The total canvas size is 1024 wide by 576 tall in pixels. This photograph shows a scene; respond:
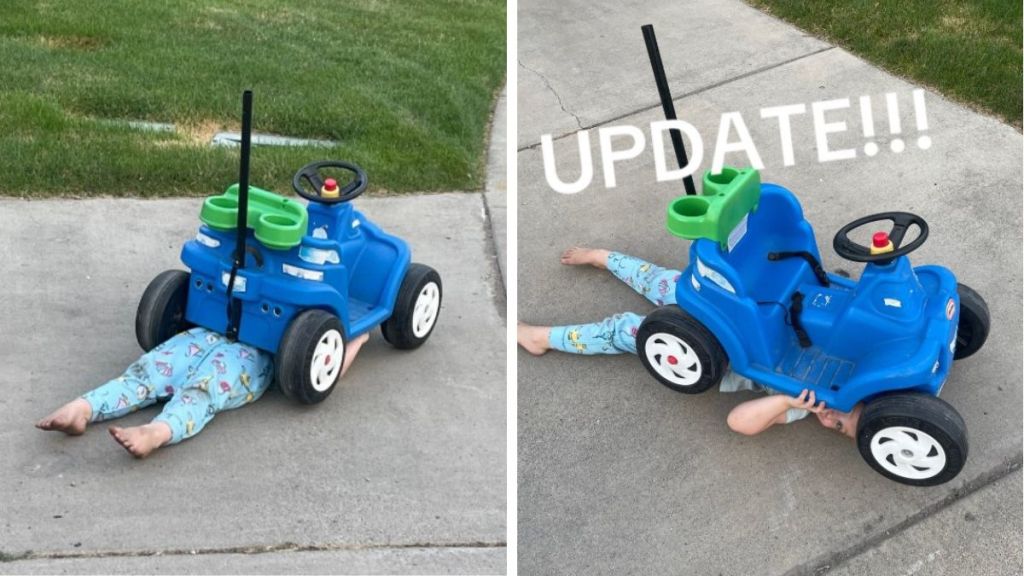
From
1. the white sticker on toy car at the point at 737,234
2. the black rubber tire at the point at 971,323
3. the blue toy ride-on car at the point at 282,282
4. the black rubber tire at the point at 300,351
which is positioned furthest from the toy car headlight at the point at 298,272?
the black rubber tire at the point at 971,323

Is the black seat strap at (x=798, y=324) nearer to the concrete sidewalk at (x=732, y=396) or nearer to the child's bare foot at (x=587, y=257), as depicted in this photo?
the concrete sidewalk at (x=732, y=396)

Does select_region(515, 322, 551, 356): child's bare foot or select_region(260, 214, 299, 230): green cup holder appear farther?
select_region(515, 322, 551, 356): child's bare foot

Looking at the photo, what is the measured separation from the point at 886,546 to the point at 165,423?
7.42ft

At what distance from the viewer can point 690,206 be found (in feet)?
11.7

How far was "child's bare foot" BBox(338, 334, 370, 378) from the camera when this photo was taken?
13.3 feet

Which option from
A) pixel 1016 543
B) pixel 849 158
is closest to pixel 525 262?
pixel 849 158

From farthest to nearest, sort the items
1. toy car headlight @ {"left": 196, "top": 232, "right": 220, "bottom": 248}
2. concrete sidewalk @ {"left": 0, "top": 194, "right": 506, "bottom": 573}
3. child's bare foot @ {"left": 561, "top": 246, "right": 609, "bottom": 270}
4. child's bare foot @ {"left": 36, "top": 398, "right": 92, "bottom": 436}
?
child's bare foot @ {"left": 561, "top": 246, "right": 609, "bottom": 270}
toy car headlight @ {"left": 196, "top": 232, "right": 220, "bottom": 248}
child's bare foot @ {"left": 36, "top": 398, "right": 92, "bottom": 436}
concrete sidewalk @ {"left": 0, "top": 194, "right": 506, "bottom": 573}

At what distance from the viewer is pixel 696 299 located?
3.67m

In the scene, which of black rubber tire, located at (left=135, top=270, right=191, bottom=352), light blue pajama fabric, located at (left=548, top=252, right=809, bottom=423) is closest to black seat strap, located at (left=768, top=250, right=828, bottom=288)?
light blue pajama fabric, located at (left=548, top=252, right=809, bottom=423)

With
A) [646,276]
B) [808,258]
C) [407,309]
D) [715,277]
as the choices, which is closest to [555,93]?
[646,276]

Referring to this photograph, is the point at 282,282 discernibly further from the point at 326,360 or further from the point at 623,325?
the point at 623,325

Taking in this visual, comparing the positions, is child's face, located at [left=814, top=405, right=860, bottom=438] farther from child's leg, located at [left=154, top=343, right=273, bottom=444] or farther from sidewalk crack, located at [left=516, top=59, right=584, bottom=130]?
sidewalk crack, located at [left=516, top=59, right=584, bottom=130]

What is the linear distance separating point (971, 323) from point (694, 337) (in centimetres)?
97

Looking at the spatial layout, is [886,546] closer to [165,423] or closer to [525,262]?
[525,262]
